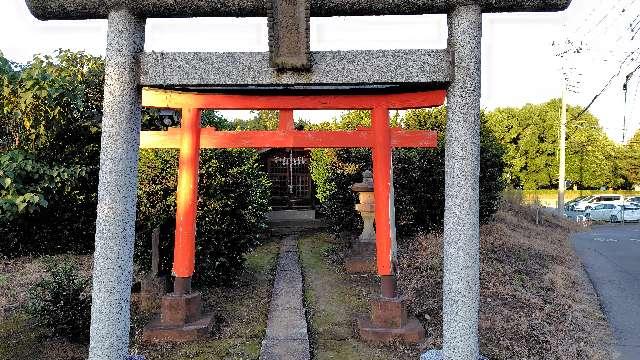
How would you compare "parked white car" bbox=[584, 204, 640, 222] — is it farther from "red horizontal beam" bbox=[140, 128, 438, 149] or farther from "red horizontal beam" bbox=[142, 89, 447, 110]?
"red horizontal beam" bbox=[142, 89, 447, 110]

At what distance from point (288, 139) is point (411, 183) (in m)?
5.94

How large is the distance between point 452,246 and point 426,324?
11.7ft

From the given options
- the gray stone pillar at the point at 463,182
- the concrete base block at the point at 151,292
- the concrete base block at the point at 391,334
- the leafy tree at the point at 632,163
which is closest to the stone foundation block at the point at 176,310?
the concrete base block at the point at 151,292

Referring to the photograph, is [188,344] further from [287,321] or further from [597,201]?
[597,201]

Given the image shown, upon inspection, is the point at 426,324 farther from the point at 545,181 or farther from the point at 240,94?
the point at 545,181

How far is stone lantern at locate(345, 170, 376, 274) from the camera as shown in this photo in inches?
369

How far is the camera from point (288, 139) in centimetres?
613

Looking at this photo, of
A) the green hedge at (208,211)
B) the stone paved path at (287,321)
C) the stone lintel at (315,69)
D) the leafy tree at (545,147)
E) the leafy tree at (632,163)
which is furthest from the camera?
the leafy tree at (632,163)

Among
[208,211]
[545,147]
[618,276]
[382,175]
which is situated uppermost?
[545,147]

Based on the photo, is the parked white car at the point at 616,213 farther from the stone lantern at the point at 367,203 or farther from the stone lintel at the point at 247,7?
the stone lintel at the point at 247,7

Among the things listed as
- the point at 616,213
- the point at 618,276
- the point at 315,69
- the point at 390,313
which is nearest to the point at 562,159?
the point at 616,213

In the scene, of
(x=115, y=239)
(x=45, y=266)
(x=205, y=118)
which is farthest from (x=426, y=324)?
(x=205, y=118)

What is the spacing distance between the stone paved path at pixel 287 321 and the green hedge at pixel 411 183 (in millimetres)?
2432

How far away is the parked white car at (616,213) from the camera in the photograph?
23359 mm
